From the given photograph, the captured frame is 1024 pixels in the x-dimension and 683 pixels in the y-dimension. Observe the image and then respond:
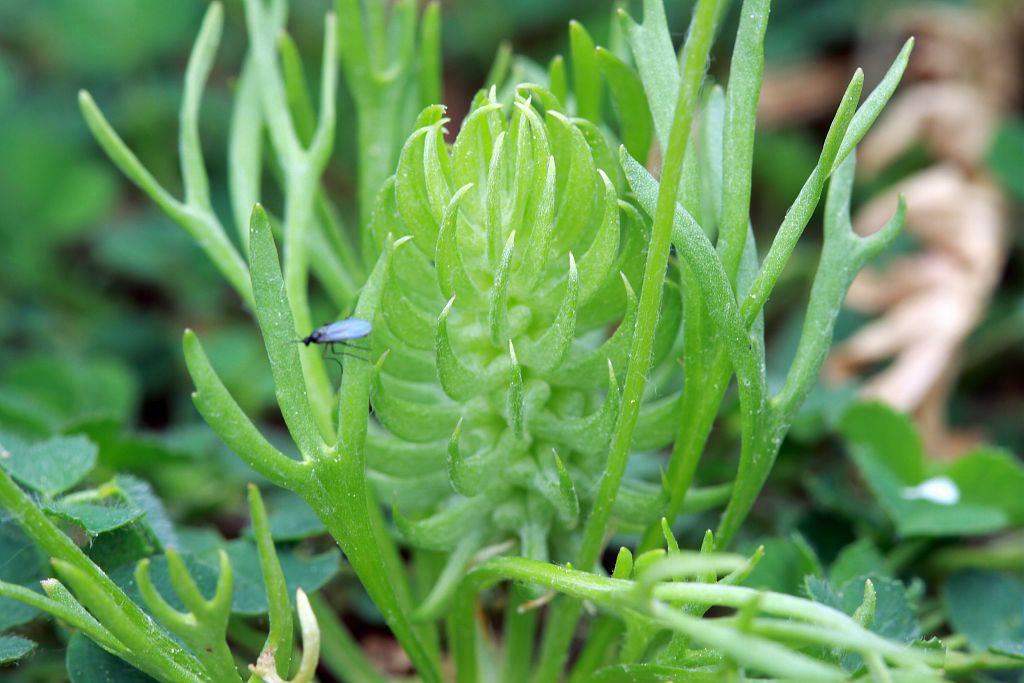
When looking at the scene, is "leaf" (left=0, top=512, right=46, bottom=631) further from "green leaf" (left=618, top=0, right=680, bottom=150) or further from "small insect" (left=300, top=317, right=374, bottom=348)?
"green leaf" (left=618, top=0, right=680, bottom=150)

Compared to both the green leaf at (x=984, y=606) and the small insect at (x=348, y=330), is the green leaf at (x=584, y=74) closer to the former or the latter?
the small insect at (x=348, y=330)

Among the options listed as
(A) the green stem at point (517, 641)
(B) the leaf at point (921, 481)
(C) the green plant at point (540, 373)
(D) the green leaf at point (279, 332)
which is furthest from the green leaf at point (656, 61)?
(B) the leaf at point (921, 481)

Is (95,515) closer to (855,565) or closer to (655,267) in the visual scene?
(655,267)

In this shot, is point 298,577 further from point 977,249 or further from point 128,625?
point 977,249

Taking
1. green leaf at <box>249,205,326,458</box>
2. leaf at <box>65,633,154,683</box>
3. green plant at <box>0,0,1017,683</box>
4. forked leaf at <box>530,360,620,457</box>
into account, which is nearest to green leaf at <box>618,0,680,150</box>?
green plant at <box>0,0,1017,683</box>

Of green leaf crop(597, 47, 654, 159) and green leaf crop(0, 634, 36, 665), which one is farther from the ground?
green leaf crop(597, 47, 654, 159)

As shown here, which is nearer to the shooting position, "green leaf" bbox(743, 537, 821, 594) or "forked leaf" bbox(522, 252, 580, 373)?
"forked leaf" bbox(522, 252, 580, 373)
